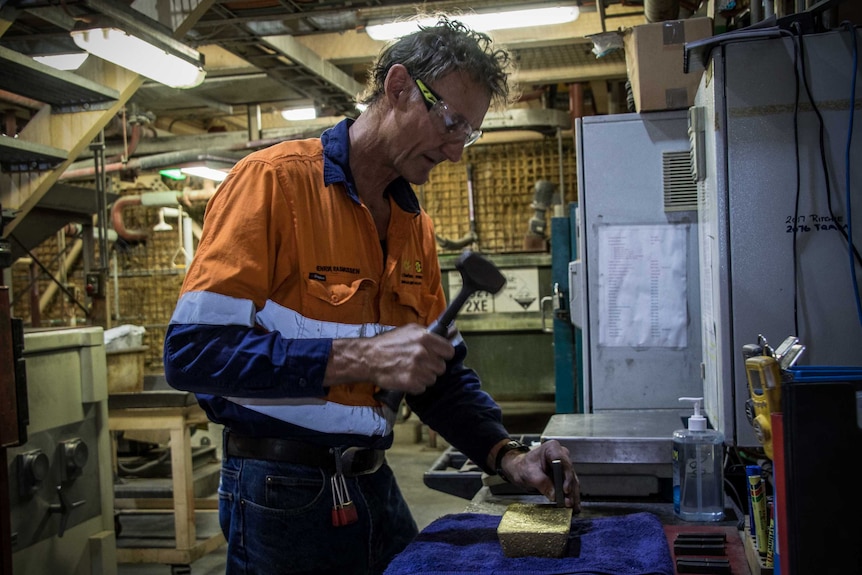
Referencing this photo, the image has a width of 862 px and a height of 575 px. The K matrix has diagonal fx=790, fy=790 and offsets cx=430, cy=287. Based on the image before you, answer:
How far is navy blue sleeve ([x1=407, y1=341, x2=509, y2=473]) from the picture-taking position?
63.9 inches

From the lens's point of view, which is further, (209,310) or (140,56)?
(140,56)

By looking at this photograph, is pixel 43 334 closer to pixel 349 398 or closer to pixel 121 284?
pixel 349 398

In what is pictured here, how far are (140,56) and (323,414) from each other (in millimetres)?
2626

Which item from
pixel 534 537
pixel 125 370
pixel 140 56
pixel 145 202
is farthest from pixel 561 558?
pixel 145 202

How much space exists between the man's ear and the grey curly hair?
0.02 m

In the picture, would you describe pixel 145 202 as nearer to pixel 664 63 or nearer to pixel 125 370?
pixel 125 370

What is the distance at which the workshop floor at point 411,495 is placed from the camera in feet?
13.7

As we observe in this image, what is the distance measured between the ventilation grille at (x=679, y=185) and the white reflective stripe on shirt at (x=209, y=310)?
60.5 inches

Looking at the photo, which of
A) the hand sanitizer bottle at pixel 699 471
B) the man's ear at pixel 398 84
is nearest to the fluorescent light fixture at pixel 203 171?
the man's ear at pixel 398 84

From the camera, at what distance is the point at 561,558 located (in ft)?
3.99

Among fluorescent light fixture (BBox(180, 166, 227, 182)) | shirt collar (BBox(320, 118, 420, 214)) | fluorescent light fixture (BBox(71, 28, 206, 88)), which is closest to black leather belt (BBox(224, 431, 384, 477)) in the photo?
shirt collar (BBox(320, 118, 420, 214))

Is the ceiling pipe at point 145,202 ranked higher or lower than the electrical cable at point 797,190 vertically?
higher

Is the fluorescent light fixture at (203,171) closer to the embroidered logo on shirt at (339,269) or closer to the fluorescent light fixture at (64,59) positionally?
the fluorescent light fixture at (64,59)

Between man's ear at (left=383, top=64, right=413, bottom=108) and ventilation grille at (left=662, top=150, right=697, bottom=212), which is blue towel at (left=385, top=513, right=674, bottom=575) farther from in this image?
ventilation grille at (left=662, top=150, right=697, bottom=212)
